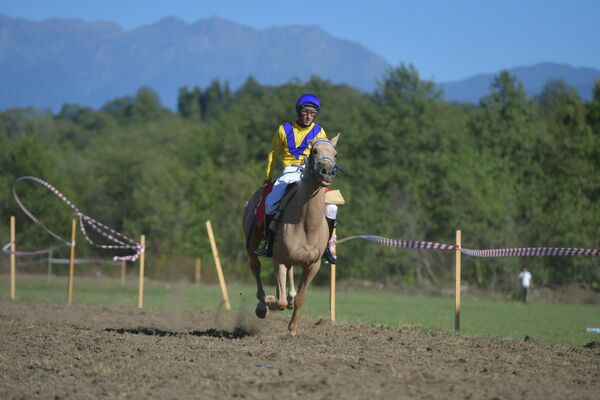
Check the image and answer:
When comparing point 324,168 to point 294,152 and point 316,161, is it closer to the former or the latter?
point 316,161

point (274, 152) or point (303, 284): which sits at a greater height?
point (274, 152)

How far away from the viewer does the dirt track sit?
322 inches

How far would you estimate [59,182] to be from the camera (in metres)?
63.1

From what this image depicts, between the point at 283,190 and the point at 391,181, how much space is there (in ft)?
176

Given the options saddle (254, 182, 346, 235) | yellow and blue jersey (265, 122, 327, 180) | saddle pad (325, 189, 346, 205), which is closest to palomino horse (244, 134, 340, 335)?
saddle (254, 182, 346, 235)

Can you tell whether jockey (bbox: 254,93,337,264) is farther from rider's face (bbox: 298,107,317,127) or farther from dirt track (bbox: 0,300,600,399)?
dirt track (bbox: 0,300,600,399)

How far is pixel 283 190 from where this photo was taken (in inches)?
488

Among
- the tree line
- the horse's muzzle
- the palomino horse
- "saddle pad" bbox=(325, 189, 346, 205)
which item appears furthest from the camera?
the tree line

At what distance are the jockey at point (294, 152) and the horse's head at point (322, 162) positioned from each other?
34.0 inches

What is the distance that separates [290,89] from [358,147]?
10170mm

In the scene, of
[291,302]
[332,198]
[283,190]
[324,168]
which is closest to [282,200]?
[283,190]

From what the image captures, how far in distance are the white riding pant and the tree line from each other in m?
33.8

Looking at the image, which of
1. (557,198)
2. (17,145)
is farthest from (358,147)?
(17,145)

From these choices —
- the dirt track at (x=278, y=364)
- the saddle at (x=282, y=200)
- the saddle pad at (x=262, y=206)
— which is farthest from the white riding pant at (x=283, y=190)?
the dirt track at (x=278, y=364)
